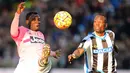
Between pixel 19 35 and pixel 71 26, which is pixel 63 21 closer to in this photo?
pixel 19 35

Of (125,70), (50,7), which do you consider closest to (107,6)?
(50,7)

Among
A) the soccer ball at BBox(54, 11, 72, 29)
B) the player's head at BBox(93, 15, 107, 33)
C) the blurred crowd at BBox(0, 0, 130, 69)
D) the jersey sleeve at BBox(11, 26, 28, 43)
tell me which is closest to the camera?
the player's head at BBox(93, 15, 107, 33)

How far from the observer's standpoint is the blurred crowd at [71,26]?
1325cm

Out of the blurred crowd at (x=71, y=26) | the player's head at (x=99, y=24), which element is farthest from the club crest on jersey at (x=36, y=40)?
the blurred crowd at (x=71, y=26)

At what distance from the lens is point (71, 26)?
14.1m

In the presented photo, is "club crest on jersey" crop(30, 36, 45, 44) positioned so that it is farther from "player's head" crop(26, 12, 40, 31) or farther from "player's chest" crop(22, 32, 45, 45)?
"player's head" crop(26, 12, 40, 31)

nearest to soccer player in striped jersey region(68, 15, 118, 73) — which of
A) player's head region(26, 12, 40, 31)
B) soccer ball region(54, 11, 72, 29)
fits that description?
soccer ball region(54, 11, 72, 29)

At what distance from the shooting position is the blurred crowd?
1325cm

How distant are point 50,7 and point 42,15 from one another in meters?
0.43

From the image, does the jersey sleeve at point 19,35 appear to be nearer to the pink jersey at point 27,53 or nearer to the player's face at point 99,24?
the pink jersey at point 27,53

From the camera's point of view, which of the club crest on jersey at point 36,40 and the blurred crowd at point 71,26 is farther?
the blurred crowd at point 71,26

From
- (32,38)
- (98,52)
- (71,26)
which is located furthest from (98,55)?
(71,26)

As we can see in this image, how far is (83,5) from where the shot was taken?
570 inches

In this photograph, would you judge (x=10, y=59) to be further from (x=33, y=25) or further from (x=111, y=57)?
(x=111, y=57)
